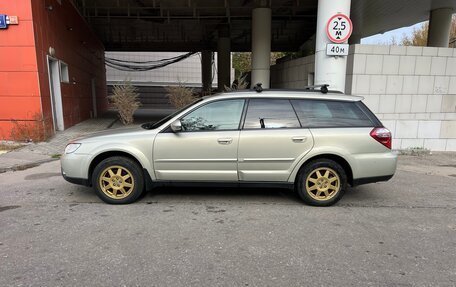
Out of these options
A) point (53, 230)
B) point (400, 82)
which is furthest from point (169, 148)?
point (400, 82)

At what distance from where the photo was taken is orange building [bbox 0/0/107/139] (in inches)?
367

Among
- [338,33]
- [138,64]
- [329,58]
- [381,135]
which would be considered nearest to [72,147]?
[381,135]

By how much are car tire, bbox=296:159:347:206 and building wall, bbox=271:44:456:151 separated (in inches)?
190

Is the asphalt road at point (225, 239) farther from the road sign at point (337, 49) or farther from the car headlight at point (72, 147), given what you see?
the road sign at point (337, 49)

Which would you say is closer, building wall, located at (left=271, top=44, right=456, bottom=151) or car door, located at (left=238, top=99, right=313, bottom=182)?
car door, located at (left=238, top=99, right=313, bottom=182)

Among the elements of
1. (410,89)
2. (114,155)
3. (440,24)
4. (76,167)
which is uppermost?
(440,24)

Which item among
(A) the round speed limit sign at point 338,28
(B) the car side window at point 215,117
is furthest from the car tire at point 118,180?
(A) the round speed limit sign at point 338,28

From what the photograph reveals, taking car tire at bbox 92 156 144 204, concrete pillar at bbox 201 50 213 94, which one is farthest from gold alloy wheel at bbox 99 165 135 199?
concrete pillar at bbox 201 50 213 94

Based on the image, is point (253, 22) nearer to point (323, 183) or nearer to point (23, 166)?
point (23, 166)

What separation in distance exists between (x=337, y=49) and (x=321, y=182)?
457cm

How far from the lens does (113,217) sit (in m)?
4.46

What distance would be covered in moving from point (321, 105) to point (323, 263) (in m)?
2.47

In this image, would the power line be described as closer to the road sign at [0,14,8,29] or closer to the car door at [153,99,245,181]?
the road sign at [0,14,8,29]

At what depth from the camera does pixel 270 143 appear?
4801 millimetres
